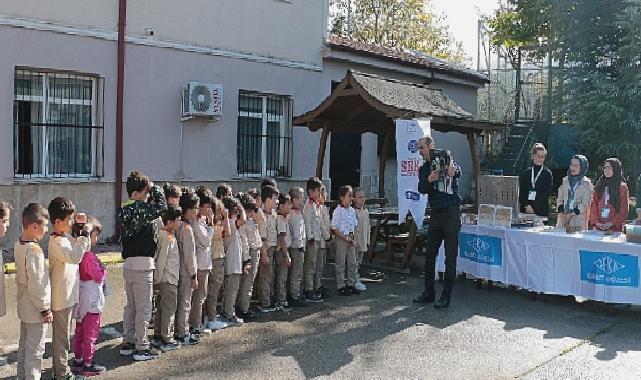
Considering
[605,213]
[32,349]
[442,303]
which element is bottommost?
[442,303]

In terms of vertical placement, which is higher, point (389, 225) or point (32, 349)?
point (389, 225)

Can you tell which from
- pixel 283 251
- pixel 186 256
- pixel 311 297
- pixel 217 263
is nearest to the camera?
pixel 186 256

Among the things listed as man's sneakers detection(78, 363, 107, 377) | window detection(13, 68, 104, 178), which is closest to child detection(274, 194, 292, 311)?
man's sneakers detection(78, 363, 107, 377)

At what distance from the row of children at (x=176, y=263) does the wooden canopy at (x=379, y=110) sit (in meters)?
1.70

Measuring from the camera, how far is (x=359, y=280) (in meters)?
9.81

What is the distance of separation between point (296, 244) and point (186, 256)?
2.05 metres

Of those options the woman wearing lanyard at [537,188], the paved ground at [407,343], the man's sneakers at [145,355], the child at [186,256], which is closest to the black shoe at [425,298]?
the paved ground at [407,343]

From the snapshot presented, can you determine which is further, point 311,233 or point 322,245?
point 322,245

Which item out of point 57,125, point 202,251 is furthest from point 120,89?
point 202,251

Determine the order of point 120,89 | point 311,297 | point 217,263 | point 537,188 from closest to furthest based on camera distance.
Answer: point 217,263
point 311,297
point 537,188
point 120,89

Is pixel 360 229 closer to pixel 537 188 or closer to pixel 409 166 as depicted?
pixel 409 166

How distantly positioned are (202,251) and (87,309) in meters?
1.39

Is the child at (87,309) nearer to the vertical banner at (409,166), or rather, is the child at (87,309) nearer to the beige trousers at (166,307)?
the beige trousers at (166,307)

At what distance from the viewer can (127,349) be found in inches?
246
